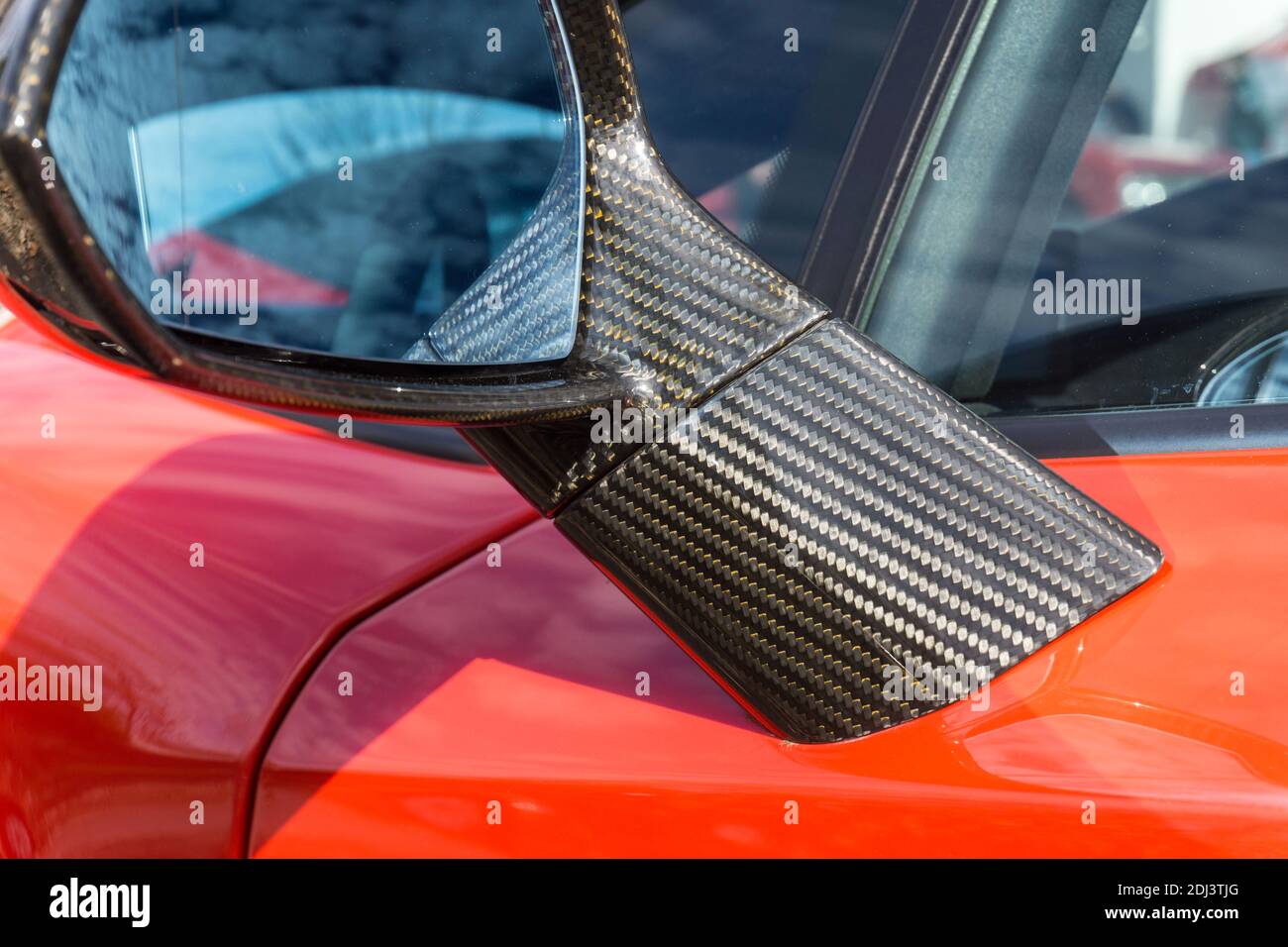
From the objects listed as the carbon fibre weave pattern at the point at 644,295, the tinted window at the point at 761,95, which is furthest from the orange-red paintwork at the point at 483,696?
the tinted window at the point at 761,95

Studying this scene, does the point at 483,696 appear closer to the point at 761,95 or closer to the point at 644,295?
the point at 644,295

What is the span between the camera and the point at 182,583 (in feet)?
4.02

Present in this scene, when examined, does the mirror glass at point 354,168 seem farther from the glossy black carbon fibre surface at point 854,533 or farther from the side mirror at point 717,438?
the glossy black carbon fibre surface at point 854,533

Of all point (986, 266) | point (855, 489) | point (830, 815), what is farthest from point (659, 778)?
point (986, 266)

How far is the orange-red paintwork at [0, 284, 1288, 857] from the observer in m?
0.92

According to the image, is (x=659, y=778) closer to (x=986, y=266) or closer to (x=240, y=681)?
(x=240, y=681)

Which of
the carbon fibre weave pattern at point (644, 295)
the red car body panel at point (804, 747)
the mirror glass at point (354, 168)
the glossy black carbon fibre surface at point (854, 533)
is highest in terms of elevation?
the mirror glass at point (354, 168)

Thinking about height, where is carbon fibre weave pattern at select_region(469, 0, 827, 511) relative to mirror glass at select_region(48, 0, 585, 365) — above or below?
below

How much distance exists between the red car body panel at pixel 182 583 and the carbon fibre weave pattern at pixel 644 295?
1.04 feet

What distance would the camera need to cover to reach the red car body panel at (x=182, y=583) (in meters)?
1.12

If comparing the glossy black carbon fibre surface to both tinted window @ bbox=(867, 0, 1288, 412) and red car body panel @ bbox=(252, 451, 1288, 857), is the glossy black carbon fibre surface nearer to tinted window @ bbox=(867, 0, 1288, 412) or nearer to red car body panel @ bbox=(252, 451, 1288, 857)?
red car body panel @ bbox=(252, 451, 1288, 857)

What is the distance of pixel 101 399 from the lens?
1.48 m

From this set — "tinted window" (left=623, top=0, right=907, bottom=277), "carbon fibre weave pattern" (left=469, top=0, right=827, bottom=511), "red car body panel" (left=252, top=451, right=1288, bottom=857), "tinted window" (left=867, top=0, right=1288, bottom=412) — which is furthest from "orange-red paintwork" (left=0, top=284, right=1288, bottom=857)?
"tinted window" (left=623, top=0, right=907, bottom=277)
